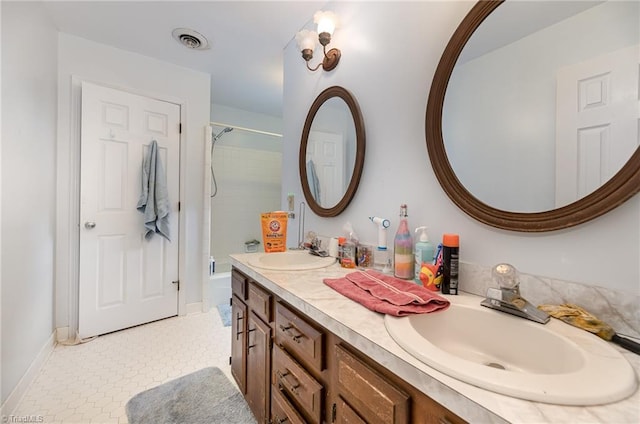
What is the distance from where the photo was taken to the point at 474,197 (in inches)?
34.7

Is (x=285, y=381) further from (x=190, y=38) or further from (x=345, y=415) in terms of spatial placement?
(x=190, y=38)

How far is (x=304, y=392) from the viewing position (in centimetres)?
81

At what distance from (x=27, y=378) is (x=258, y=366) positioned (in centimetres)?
142

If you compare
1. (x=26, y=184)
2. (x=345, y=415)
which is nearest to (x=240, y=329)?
(x=345, y=415)

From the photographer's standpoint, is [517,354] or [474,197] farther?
[474,197]

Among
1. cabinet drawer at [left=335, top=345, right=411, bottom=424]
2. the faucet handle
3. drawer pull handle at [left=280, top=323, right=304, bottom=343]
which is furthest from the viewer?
drawer pull handle at [left=280, top=323, right=304, bottom=343]

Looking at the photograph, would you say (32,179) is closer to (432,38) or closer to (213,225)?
(213,225)

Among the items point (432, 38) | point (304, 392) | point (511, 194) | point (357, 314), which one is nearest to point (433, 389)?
point (357, 314)

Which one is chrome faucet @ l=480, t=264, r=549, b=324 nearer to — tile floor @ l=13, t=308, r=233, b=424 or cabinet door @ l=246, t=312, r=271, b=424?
cabinet door @ l=246, t=312, r=271, b=424

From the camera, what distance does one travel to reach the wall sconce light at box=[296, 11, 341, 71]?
1.43 meters

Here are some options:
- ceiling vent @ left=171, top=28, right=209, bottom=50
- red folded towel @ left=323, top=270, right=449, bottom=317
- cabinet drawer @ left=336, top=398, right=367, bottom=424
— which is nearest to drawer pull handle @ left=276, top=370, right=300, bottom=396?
cabinet drawer @ left=336, top=398, right=367, bottom=424

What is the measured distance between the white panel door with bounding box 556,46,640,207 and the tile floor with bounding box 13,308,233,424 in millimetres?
1876

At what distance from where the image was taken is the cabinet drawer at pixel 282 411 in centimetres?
86

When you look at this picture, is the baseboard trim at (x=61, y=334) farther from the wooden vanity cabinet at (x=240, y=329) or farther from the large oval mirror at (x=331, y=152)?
the large oval mirror at (x=331, y=152)
